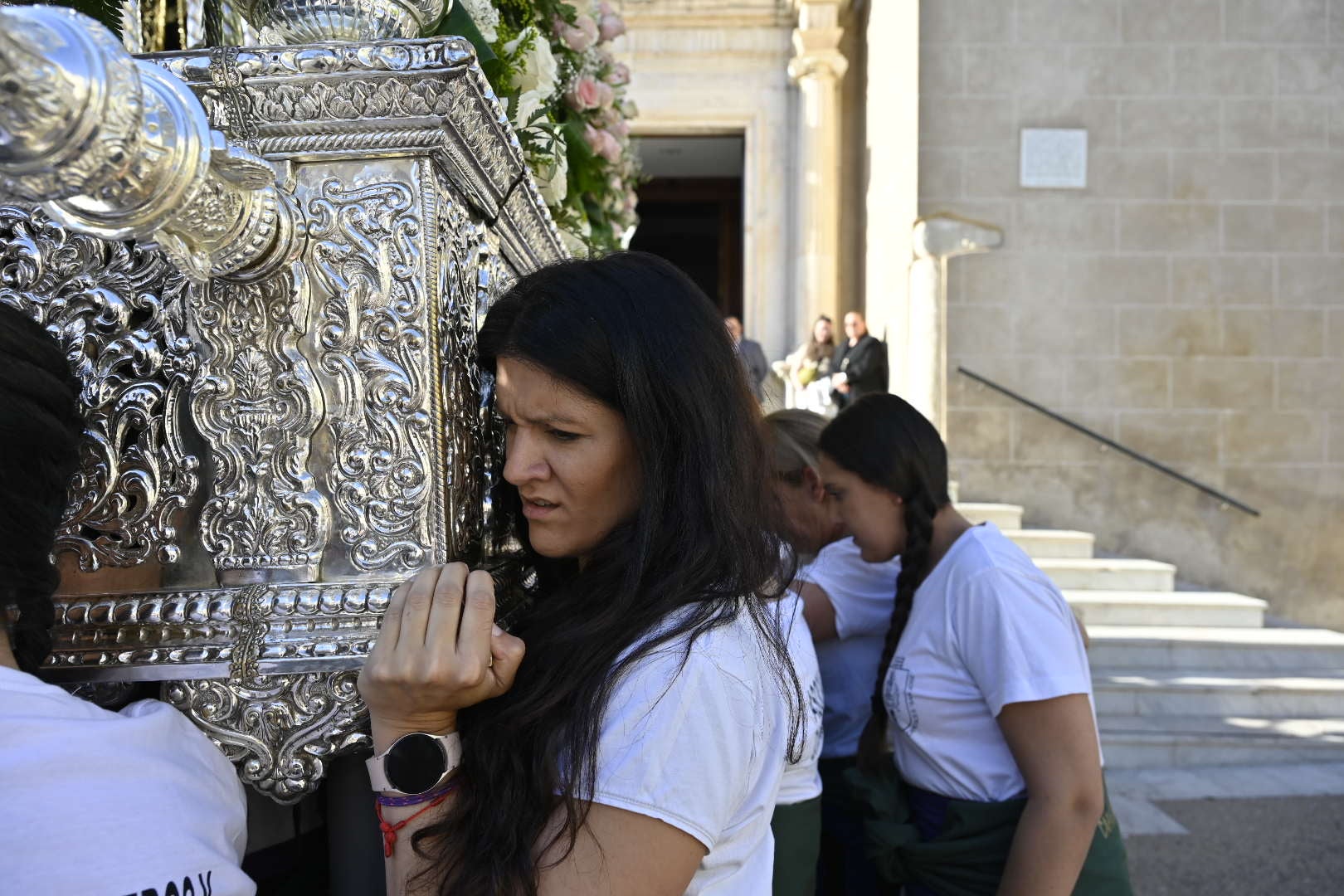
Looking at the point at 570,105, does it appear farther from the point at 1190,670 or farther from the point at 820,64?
the point at 820,64

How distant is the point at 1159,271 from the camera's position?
25.7 ft

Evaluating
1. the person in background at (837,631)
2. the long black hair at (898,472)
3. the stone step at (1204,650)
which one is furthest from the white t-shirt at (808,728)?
the stone step at (1204,650)

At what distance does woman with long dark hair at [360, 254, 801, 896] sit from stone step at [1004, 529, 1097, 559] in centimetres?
650

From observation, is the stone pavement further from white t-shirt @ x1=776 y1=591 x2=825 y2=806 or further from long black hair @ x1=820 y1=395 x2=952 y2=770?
white t-shirt @ x1=776 y1=591 x2=825 y2=806

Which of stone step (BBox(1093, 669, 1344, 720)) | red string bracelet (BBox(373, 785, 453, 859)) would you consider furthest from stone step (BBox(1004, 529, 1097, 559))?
red string bracelet (BBox(373, 785, 453, 859))

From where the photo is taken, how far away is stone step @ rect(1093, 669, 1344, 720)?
5.68 m

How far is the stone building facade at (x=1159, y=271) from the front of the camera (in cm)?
774

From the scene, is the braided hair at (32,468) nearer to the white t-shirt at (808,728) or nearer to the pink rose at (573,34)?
the white t-shirt at (808,728)

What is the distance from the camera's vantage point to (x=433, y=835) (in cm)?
92

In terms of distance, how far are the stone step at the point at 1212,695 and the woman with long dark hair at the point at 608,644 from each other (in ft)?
17.0

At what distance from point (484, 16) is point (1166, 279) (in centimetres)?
745

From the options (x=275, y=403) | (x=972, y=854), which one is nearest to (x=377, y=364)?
(x=275, y=403)

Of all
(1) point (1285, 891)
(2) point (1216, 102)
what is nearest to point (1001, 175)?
(2) point (1216, 102)

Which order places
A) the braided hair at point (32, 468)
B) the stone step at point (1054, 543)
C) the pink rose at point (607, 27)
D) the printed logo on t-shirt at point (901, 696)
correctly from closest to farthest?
the braided hair at point (32, 468), the printed logo on t-shirt at point (901, 696), the pink rose at point (607, 27), the stone step at point (1054, 543)
